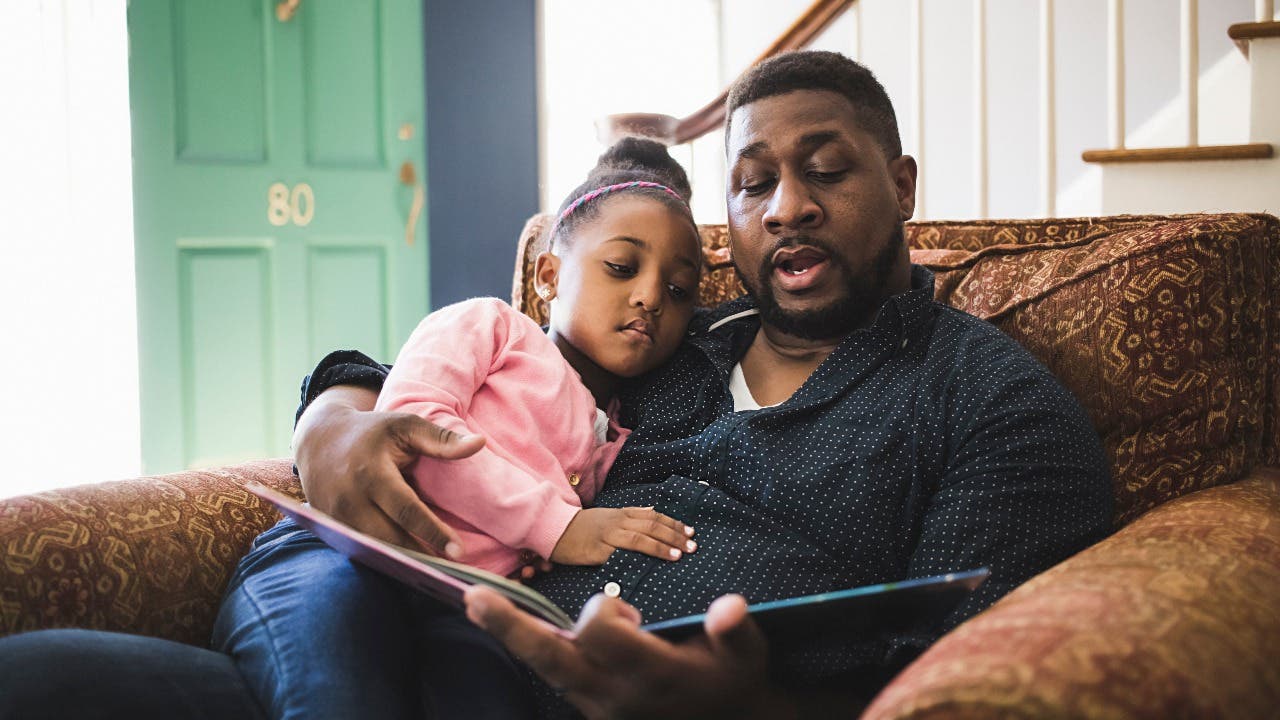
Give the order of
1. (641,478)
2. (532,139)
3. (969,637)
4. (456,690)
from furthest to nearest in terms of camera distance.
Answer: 1. (532,139)
2. (641,478)
3. (456,690)
4. (969,637)

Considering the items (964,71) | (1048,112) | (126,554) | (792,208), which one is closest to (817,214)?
(792,208)

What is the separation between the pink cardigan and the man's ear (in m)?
0.54

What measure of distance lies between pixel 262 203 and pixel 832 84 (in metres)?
2.49

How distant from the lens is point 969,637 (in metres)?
0.68

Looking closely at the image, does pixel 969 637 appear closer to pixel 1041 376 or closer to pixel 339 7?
pixel 1041 376

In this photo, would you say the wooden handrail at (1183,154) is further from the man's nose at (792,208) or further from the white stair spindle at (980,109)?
the man's nose at (792,208)

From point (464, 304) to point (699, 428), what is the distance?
0.38 meters

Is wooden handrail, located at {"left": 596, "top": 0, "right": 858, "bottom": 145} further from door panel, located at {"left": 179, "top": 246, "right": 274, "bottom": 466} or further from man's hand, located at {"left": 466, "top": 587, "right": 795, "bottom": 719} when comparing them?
man's hand, located at {"left": 466, "top": 587, "right": 795, "bottom": 719}

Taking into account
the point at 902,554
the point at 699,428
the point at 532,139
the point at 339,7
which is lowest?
the point at 902,554

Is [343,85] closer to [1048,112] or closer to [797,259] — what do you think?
[1048,112]

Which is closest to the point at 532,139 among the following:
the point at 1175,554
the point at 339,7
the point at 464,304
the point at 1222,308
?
the point at 339,7

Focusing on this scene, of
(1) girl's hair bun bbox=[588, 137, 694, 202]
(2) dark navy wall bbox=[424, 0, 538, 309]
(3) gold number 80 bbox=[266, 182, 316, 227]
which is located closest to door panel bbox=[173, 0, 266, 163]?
(3) gold number 80 bbox=[266, 182, 316, 227]

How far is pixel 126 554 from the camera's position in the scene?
114 centimetres

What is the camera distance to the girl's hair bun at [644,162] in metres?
1.62
